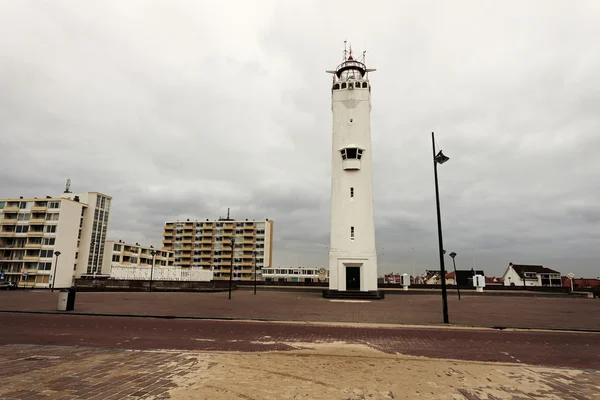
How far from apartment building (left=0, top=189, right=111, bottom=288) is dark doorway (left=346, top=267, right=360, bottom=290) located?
56429 millimetres

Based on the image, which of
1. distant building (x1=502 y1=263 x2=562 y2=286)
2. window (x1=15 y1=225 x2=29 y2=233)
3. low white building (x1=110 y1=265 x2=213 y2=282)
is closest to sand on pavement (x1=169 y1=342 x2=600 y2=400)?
low white building (x1=110 y1=265 x2=213 y2=282)

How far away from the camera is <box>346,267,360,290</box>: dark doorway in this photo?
34750 millimetres

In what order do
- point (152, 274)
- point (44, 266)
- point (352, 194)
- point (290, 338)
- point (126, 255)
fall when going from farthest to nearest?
point (126, 255)
point (44, 266)
point (152, 274)
point (352, 194)
point (290, 338)

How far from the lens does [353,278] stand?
3494cm

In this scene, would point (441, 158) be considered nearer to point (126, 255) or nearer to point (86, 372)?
point (86, 372)

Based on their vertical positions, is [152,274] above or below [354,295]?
above

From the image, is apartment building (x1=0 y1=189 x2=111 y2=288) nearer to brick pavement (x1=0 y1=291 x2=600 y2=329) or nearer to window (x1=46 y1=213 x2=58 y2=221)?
window (x1=46 y1=213 x2=58 y2=221)

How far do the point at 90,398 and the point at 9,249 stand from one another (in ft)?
261

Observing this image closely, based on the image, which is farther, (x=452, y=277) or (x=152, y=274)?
(x=452, y=277)

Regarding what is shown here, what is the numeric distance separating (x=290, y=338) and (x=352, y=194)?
25.1 metres

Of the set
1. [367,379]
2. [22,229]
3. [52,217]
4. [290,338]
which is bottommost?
[290,338]

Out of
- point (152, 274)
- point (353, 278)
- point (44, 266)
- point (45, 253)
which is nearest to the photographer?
point (353, 278)

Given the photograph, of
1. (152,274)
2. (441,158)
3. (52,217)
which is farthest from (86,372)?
(52,217)

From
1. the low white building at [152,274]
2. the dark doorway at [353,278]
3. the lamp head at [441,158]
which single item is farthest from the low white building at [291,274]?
the lamp head at [441,158]
